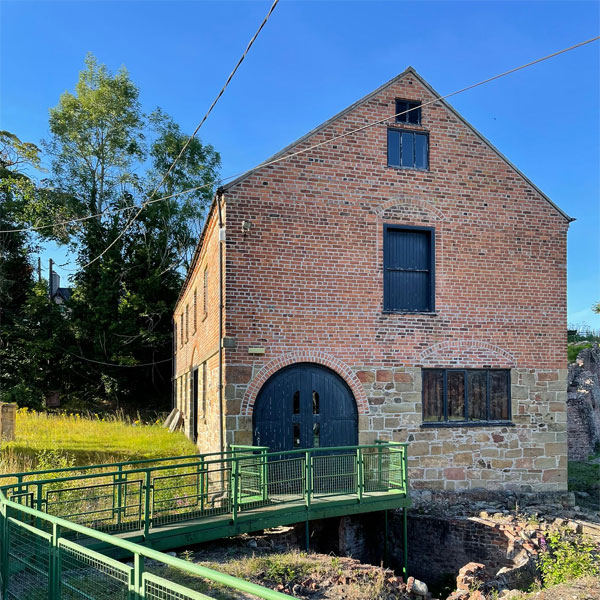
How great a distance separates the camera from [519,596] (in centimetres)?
1002

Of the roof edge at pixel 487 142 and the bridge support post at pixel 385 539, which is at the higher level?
the roof edge at pixel 487 142

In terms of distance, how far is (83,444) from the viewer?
1830 centimetres

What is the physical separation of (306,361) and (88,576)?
8.41 meters

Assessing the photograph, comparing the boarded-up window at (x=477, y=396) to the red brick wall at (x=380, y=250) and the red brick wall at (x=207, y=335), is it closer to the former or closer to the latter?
the red brick wall at (x=380, y=250)

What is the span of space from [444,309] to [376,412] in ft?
9.50

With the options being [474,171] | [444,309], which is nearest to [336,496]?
[444,309]

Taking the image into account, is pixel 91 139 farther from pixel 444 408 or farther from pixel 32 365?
pixel 444 408

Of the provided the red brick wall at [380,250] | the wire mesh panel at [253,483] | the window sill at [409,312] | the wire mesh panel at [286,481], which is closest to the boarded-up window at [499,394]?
the red brick wall at [380,250]

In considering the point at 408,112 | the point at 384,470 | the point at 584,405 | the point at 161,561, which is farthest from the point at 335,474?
the point at 584,405

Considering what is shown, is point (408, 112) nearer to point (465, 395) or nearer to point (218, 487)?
point (465, 395)

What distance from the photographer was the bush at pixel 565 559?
10.9 metres

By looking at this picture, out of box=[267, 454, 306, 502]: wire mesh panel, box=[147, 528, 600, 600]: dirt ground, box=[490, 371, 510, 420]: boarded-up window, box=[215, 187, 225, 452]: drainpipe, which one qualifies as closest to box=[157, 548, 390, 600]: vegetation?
box=[147, 528, 600, 600]: dirt ground

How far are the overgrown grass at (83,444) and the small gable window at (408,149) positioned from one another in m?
9.20

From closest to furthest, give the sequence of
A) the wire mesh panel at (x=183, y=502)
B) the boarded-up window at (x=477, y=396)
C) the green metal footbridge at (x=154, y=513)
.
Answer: the green metal footbridge at (x=154, y=513)
the wire mesh panel at (x=183, y=502)
the boarded-up window at (x=477, y=396)
